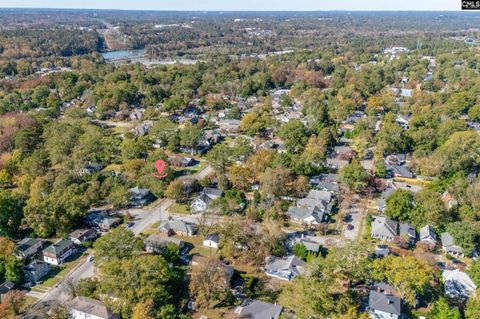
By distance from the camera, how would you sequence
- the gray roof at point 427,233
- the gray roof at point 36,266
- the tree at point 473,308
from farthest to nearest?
the gray roof at point 427,233 → the gray roof at point 36,266 → the tree at point 473,308

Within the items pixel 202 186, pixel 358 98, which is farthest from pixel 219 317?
pixel 358 98

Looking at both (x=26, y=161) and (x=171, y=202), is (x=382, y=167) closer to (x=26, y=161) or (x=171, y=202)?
(x=171, y=202)

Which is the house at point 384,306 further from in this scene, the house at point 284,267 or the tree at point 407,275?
the house at point 284,267

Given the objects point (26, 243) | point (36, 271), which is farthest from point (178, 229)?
point (26, 243)

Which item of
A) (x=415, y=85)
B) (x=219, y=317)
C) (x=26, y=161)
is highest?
(x=415, y=85)

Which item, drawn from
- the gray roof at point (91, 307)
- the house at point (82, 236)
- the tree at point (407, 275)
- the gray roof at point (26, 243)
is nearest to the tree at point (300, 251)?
the tree at point (407, 275)

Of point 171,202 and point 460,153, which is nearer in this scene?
point 171,202

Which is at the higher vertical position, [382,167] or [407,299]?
[382,167]
